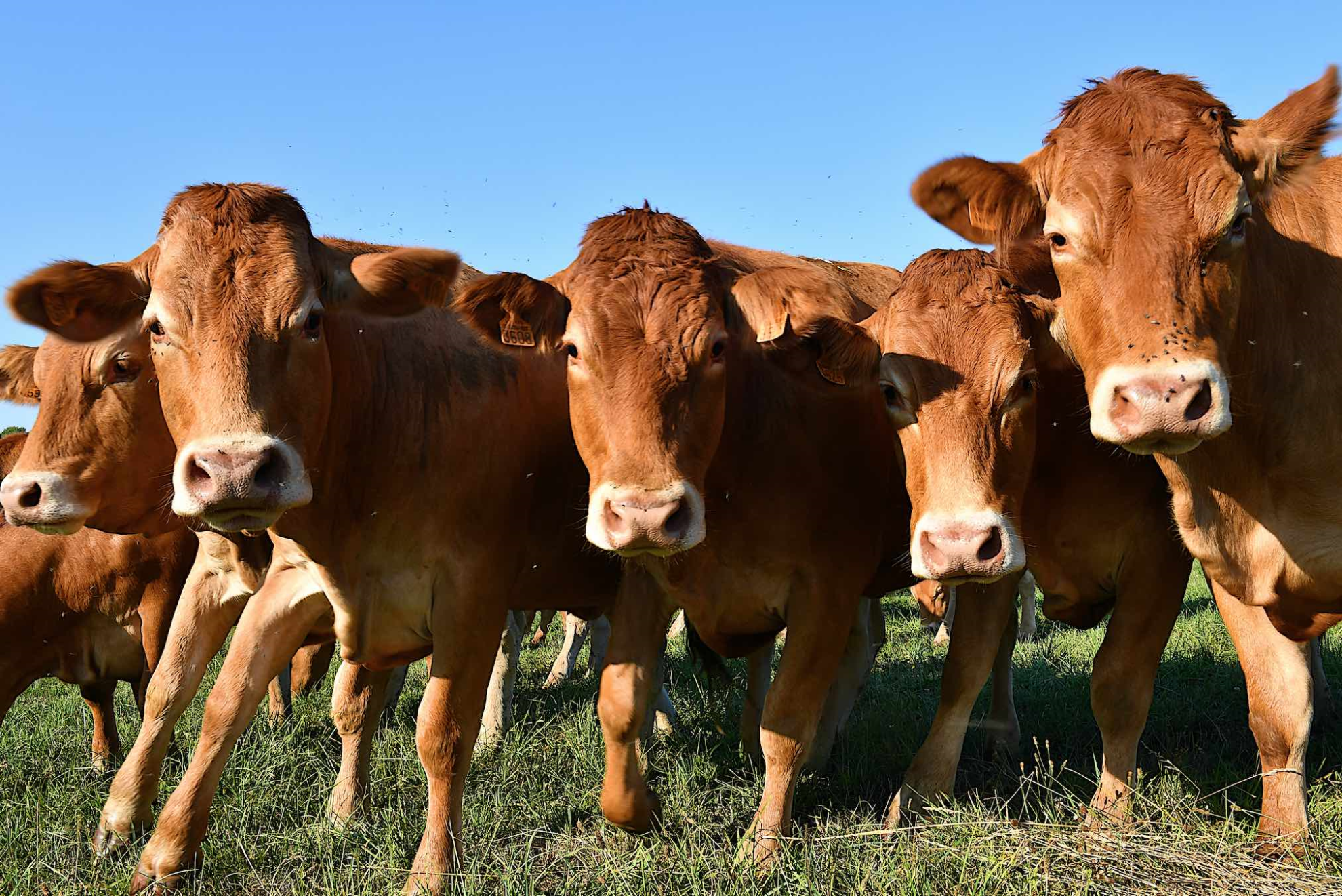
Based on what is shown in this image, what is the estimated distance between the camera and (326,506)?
15.8ft

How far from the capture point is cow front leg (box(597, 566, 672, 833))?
15.7 feet

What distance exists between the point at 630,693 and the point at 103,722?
3.82 m

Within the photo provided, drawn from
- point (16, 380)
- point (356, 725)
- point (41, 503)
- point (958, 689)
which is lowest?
point (356, 725)

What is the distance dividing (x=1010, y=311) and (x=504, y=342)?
81.9 inches

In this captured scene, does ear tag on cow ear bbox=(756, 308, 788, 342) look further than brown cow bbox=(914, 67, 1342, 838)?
Yes

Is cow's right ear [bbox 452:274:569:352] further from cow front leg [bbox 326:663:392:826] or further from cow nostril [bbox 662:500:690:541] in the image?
cow front leg [bbox 326:663:392:826]

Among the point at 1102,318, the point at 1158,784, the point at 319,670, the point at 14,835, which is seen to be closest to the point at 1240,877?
the point at 1158,784

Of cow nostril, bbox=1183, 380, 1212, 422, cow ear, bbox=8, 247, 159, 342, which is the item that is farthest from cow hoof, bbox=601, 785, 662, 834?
→ cow ear, bbox=8, 247, 159, 342

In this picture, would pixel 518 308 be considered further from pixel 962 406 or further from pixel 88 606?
pixel 88 606

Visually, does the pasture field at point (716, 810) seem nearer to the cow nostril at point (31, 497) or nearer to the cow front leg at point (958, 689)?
the cow front leg at point (958, 689)

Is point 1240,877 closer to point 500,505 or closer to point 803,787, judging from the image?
point 803,787

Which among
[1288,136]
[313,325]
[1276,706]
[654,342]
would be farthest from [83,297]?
[1276,706]

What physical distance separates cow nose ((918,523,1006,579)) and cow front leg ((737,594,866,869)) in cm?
93

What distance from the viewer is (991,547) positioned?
3994mm
